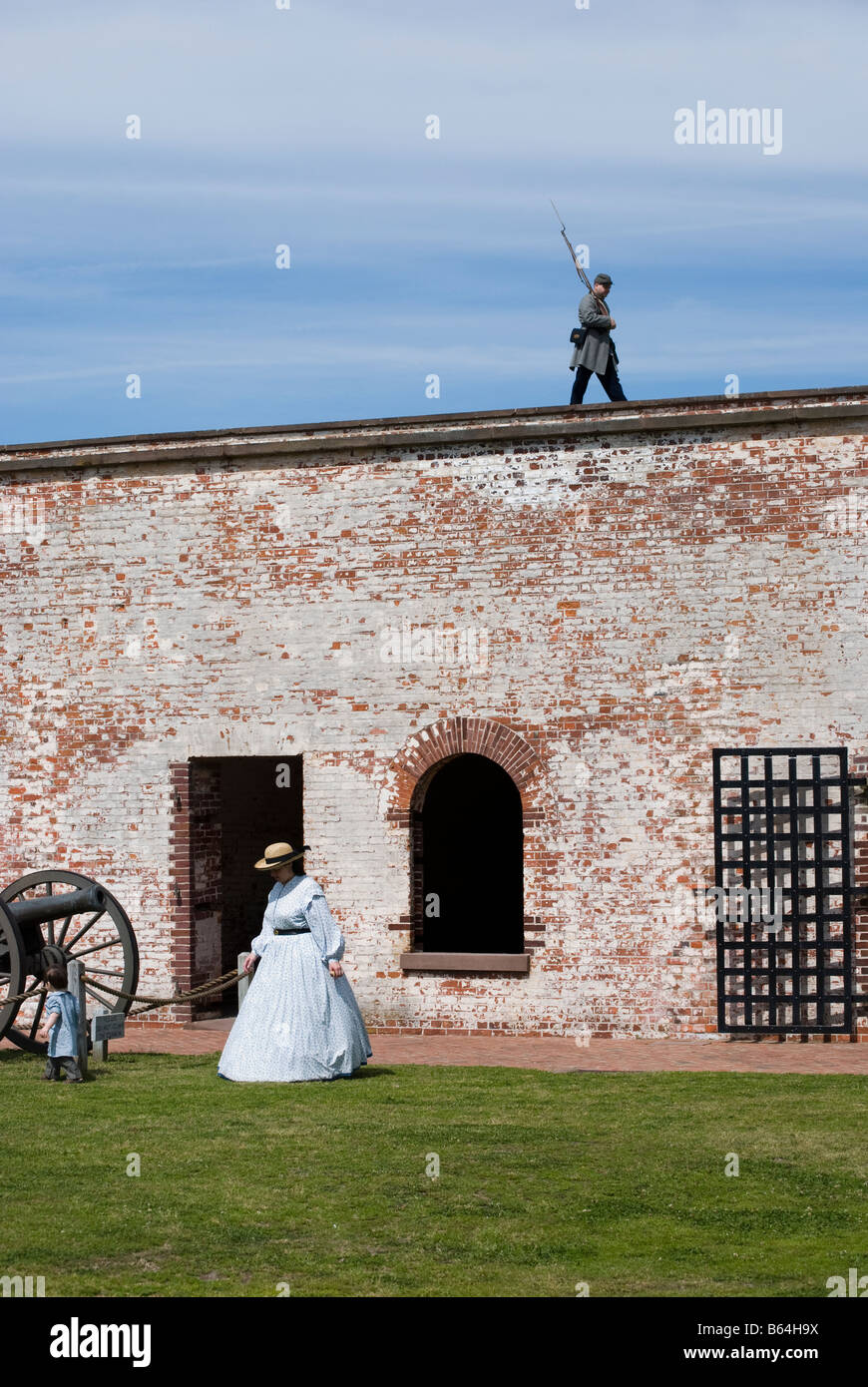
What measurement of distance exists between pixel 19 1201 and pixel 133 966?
5185mm

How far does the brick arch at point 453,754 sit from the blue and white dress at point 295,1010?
271 cm

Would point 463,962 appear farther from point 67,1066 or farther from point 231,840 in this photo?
point 231,840

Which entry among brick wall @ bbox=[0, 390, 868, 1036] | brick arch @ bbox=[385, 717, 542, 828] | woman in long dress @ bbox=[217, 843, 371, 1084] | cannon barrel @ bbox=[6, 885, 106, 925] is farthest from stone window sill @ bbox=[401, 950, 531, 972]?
cannon barrel @ bbox=[6, 885, 106, 925]

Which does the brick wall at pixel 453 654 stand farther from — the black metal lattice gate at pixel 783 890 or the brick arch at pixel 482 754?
the black metal lattice gate at pixel 783 890

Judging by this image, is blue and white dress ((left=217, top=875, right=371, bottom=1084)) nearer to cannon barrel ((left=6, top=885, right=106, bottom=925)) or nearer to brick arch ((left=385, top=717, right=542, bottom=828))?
cannon barrel ((left=6, top=885, right=106, bottom=925))

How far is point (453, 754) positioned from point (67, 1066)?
4.13 meters

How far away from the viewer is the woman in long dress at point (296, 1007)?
11.2 meters

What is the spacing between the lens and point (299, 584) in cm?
1445

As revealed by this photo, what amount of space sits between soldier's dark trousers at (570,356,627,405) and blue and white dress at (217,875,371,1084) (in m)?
6.15

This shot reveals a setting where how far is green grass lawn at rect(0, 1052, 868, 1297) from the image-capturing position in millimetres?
6809

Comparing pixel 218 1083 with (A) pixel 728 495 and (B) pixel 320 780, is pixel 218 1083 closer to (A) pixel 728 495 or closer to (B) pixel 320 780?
(B) pixel 320 780

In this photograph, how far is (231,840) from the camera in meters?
16.7

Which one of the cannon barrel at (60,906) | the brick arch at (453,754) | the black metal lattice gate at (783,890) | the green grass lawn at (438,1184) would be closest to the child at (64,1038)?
the green grass lawn at (438,1184)
